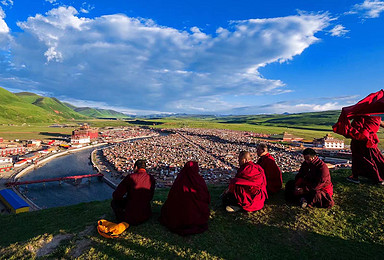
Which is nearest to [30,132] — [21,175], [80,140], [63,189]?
[80,140]

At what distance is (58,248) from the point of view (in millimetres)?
4152

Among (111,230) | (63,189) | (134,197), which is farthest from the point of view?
(63,189)

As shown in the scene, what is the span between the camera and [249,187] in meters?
5.04

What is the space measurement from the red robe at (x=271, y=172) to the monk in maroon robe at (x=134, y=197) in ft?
11.8

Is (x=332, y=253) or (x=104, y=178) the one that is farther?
(x=104, y=178)

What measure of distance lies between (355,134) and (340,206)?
2.15 metres

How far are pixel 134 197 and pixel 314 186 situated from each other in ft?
15.5

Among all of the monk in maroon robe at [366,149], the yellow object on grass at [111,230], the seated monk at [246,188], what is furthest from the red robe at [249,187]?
the monk in maroon robe at [366,149]

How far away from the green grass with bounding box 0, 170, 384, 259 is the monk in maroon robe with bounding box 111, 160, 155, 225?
11.4 inches

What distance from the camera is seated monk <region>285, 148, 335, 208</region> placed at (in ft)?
16.6

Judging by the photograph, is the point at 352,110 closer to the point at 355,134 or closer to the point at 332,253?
the point at 355,134

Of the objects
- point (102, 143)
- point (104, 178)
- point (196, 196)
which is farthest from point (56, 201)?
point (102, 143)

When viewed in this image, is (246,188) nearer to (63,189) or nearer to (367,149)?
(367,149)

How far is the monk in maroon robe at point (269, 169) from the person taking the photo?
19.9ft
